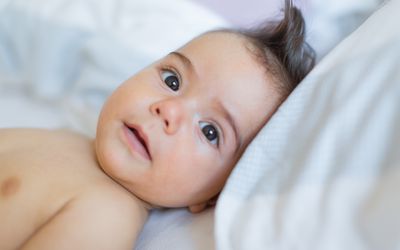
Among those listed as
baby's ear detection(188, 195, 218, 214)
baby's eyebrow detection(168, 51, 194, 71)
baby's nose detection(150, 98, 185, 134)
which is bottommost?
baby's ear detection(188, 195, 218, 214)

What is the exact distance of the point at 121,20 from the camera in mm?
1221

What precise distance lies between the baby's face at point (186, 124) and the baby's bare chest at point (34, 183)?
52mm

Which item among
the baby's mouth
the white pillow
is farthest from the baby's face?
the white pillow

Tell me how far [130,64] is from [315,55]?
0.41 meters

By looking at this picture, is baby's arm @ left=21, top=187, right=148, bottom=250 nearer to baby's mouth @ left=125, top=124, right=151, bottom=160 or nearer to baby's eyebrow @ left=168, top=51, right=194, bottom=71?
baby's mouth @ left=125, top=124, right=151, bottom=160

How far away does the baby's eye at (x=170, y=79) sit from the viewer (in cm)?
89

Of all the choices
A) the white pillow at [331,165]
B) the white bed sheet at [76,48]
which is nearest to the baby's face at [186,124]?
the white pillow at [331,165]

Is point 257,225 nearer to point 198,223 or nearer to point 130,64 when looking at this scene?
point 198,223

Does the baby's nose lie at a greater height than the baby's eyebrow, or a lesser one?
lesser

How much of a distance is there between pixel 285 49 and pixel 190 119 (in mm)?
253

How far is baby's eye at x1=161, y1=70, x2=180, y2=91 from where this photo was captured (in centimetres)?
89

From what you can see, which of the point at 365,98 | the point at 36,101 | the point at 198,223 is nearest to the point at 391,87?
the point at 365,98

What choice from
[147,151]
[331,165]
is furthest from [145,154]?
[331,165]

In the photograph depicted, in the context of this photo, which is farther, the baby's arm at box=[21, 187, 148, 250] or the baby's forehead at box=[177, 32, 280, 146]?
the baby's forehead at box=[177, 32, 280, 146]
